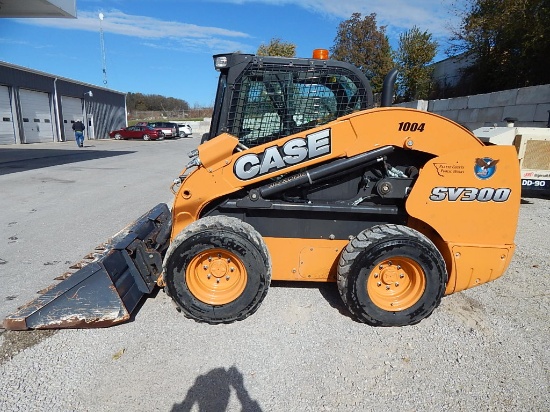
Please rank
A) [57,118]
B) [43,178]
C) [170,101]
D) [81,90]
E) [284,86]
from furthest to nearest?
[170,101]
[81,90]
[57,118]
[43,178]
[284,86]

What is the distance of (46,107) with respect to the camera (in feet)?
81.5

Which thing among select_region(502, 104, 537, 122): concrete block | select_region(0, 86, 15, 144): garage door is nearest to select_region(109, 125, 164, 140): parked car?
select_region(0, 86, 15, 144): garage door

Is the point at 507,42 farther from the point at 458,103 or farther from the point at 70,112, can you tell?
the point at 70,112

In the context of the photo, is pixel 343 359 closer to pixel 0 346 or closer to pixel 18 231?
pixel 0 346

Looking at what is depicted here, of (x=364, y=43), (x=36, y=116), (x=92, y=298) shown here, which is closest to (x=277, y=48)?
(x=364, y=43)

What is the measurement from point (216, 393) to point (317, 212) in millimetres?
1744

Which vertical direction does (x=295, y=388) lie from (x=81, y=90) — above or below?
below

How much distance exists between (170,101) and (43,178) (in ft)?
225

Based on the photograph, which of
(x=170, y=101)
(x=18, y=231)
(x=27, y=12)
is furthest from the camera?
(x=170, y=101)

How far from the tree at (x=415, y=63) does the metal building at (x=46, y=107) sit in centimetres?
2326

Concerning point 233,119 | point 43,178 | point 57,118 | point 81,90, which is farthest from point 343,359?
point 81,90

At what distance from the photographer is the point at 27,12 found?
15.5 m

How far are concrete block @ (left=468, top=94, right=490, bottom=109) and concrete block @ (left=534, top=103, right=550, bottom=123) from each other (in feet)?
7.46

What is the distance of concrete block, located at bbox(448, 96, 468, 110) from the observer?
42.4ft
